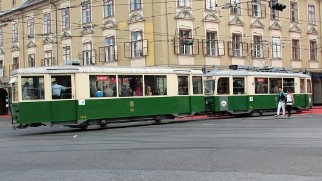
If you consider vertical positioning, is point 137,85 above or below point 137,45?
below

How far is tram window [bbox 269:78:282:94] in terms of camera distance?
3112cm

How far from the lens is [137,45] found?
35.4 metres

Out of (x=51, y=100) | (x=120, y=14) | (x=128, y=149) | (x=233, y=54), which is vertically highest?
(x=120, y=14)

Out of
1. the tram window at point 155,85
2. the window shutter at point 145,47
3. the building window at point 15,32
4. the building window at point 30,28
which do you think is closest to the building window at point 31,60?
the building window at point 30,28

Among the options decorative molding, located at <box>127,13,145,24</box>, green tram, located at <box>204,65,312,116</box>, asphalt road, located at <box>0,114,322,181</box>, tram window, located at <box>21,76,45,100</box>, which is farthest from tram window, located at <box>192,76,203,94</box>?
decorative molding, located at <box>127,13,145,24</box>

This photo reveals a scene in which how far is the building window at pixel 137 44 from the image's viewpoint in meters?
35.1

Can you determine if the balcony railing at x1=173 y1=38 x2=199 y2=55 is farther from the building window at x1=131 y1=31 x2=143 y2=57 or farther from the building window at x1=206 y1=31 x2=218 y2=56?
the building window at x1=131 y1=31 x2=143 y2=57

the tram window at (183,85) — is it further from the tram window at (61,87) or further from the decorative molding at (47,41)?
the decorative molding at (47,41)

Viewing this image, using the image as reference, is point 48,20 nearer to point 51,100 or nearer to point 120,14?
point 120,14

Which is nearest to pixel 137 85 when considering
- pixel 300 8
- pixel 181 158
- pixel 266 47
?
pixel 181 158

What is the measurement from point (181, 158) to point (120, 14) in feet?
89.0

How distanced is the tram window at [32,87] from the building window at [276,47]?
86.6 feet

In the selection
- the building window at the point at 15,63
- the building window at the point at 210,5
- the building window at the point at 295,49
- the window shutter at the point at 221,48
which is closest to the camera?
the building window at the point at 210,5

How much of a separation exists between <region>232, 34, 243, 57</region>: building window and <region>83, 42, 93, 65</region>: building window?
11824 millimetres
